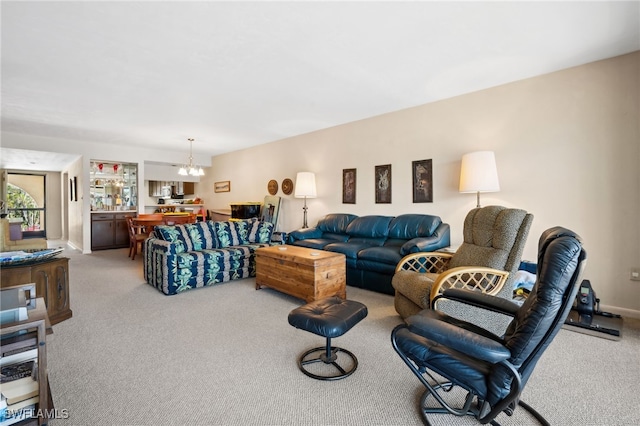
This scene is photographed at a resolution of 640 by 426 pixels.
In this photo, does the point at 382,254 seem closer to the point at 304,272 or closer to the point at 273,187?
the point at 304,272

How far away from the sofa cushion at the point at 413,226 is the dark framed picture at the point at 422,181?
0.96 feet

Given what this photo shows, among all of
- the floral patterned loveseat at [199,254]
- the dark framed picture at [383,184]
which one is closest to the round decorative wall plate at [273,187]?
the floral patterned loveseat at [199,254]

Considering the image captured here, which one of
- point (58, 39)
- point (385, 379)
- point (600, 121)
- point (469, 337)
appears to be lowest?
point (385, 379)

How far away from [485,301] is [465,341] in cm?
57

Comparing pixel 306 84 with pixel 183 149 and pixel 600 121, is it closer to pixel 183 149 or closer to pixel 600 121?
pixel 600 121

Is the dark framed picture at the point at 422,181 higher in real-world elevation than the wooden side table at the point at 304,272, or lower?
higher

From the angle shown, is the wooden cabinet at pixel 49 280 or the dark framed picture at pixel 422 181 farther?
the dark framed picture at pixel 422 181

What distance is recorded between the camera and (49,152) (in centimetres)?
595

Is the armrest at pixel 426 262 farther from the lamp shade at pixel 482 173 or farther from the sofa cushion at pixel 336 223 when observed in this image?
the sofa cushion at pixel 336 223

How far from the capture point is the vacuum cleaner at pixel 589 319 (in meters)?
2.53

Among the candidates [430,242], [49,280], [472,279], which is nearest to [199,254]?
[49,280]

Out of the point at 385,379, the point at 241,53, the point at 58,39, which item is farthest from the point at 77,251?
the point at 385,379

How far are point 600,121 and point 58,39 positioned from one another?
507 centimetres

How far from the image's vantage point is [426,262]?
323 centimetres
